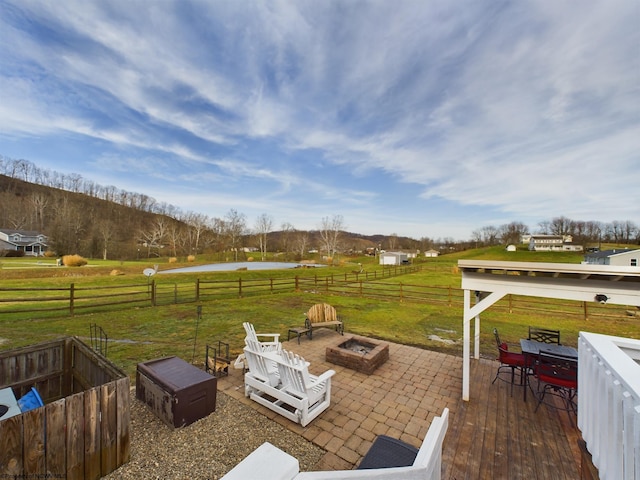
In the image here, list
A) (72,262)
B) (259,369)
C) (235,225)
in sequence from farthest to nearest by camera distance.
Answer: (235,225)
(72,262)
(259,369)

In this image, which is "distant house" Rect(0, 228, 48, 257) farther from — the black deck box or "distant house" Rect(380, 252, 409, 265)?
"distant house" Rect(380, 252, 409, 265)

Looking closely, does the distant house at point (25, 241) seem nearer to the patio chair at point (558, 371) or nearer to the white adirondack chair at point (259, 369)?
the white adirondack chair at point (259, 369)

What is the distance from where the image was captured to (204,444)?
3.31m

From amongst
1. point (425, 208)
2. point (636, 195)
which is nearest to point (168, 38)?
point (636, 195)

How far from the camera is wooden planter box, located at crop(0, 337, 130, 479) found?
230 cm

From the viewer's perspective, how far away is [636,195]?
16547mm

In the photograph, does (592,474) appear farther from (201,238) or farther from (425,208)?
A: (201,238)

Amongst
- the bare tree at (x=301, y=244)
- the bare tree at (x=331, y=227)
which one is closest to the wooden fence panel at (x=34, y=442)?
the bare tree at (x=301, y=244)

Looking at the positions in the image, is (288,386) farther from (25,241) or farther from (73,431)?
(25,241)

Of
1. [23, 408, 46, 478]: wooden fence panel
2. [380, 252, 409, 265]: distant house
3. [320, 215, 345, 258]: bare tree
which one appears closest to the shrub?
[23, 408, 46, 478]: wooden fence panel

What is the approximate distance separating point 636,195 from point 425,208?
21.0 metres

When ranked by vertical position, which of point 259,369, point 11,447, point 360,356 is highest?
point 11,447

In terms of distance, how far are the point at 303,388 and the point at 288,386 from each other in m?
0.35

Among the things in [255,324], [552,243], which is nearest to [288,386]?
[255,324]
